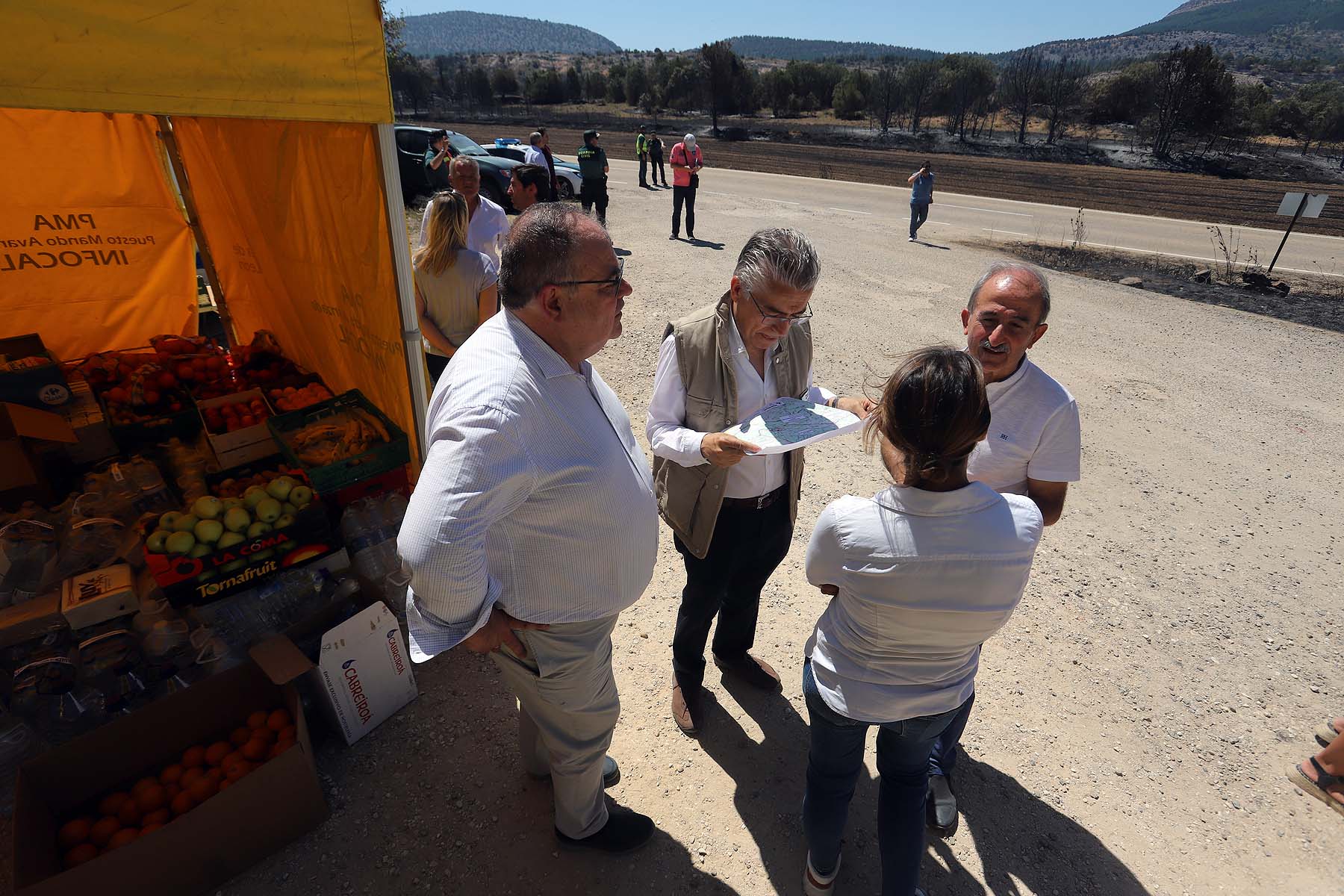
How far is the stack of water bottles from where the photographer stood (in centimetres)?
299

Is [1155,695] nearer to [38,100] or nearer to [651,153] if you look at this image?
[38,100]

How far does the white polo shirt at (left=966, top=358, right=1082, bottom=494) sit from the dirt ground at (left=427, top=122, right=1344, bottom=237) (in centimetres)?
2024

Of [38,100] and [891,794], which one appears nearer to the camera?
[38,100]

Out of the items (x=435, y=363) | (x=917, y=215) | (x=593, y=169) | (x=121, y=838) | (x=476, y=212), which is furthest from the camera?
(x=917, y=215)

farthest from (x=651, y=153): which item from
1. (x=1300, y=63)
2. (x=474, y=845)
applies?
(x=1300, y=63)

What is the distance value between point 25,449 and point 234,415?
918 millimetres

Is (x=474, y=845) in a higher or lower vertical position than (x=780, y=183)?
lower

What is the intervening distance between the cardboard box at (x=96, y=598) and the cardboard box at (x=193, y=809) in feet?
1.41

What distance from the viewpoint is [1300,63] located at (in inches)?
3455

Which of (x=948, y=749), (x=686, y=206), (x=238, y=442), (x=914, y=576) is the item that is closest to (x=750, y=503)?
(x=914, y=576)

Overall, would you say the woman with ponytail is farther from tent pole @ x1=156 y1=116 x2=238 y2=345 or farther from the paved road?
the paved road

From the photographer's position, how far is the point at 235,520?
264cm

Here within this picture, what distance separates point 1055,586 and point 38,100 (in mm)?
4983

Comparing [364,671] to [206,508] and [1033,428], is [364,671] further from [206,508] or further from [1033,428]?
[1033,428]
